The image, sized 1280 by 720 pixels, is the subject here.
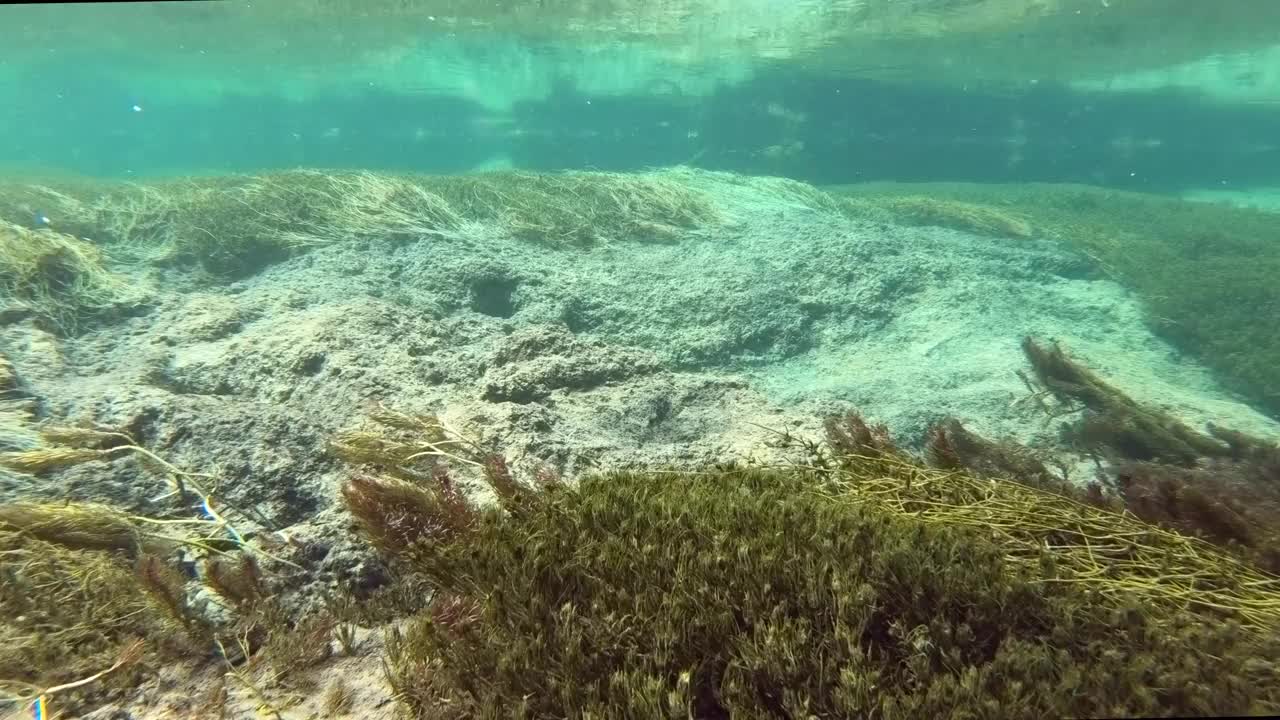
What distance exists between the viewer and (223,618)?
3.41 m

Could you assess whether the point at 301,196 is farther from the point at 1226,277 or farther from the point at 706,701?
the point at 1226,277

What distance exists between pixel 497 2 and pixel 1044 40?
95.8 ft

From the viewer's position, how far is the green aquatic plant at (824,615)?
207cm

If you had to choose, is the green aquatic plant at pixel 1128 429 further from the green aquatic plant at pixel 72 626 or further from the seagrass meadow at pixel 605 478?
the green aquatic plant at pixel 72 626

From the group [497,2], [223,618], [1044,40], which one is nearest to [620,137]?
[497,2]

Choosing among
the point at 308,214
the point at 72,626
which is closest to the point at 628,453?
the point at 72,626

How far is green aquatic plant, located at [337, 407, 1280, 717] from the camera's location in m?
2.07

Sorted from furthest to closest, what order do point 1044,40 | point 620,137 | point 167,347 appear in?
point 620,137, point 1044,40, point 167,347

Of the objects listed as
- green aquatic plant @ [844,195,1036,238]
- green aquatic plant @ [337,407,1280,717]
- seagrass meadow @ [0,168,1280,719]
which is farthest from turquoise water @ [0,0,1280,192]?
green aquatic plant @ [337,407,1280,717]

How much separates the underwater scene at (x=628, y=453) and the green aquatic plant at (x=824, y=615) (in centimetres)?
2

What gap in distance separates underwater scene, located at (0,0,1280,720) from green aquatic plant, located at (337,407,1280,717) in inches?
0.7

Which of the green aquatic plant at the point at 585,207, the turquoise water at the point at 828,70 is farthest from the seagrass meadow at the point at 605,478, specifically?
the turquoise water at the point at 828,70

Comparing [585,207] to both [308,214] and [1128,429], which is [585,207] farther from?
[1128,429]

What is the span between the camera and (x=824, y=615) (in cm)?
241
